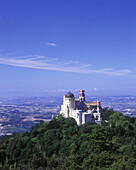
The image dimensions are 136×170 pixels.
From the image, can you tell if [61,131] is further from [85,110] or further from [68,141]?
[85,110]

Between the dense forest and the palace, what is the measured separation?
2084mm

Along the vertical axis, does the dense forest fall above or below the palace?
below

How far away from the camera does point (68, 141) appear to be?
95.6ft

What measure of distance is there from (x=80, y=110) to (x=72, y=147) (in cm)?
1217

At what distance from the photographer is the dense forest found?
1864cm

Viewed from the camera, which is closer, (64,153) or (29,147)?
(64,153)

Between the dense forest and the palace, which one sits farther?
the palace

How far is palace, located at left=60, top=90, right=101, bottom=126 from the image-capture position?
38.5m

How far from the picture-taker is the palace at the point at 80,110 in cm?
3850

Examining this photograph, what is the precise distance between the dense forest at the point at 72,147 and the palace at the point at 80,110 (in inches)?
82.1

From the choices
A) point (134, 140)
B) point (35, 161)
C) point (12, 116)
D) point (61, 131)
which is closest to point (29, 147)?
point (61, 131)

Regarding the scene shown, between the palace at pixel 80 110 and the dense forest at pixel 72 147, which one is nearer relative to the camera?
the dense forest at pixel 72 147

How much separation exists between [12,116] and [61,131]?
185 ft

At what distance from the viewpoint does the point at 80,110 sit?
38625 mm
